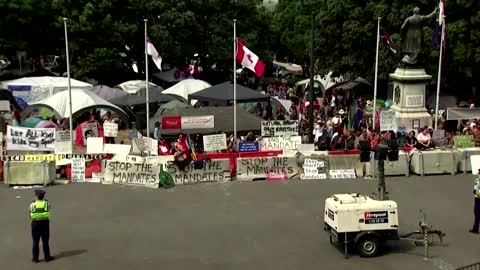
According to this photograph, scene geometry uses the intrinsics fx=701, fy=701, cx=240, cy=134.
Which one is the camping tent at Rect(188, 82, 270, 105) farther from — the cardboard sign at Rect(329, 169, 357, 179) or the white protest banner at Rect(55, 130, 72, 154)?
the white protest banner at Rect(55, 130, 72, 154)

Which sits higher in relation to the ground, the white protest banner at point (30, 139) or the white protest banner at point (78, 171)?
the white protest banner at point (30, 139)

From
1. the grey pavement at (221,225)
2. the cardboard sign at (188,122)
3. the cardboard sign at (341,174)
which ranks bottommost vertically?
the grey pavement at (221,225)

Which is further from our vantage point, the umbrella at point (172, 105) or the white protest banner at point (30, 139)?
the umbrella at point (172, 105)

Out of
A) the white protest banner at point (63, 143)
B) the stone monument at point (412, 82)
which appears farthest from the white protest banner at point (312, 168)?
the white protest banner at point (63, 143)

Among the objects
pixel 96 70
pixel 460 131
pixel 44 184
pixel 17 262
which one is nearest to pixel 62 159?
pixel 44 184

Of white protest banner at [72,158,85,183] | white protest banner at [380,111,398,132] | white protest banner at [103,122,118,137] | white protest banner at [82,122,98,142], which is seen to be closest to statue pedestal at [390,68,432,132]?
white protest banner at [380,111,398,132]

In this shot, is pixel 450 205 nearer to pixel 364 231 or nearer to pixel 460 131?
pixel 364 231

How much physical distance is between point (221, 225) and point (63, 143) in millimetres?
7644

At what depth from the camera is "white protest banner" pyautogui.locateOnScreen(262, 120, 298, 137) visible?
77.5ft

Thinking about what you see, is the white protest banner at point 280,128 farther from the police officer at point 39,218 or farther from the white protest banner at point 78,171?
the police officer at point 39,218

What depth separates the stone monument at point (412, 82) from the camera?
27078 millimetres

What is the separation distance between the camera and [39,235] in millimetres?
13203

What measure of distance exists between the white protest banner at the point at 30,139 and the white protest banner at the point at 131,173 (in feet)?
7.31

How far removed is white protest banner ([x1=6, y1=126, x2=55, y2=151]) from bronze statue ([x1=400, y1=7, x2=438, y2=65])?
13.9 meters
